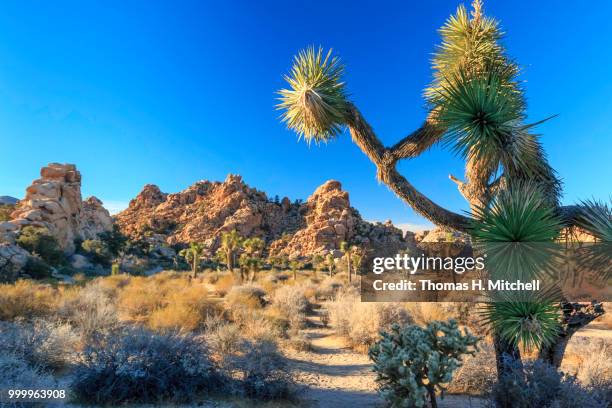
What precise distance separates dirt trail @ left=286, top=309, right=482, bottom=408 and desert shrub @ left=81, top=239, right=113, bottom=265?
31152mm

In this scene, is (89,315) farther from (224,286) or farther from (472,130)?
(224,286)

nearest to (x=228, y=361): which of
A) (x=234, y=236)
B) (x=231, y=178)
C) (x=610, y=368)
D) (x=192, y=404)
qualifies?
(x=192, y=404)

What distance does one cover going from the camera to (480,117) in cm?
446

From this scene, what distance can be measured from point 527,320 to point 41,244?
31.9 m

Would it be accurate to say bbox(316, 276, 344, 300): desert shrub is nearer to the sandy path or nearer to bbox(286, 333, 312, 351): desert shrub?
the sandy path

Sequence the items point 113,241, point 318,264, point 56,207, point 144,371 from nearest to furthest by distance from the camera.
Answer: point 144,371 < point 56,207 < point 318,264 < point 113,241

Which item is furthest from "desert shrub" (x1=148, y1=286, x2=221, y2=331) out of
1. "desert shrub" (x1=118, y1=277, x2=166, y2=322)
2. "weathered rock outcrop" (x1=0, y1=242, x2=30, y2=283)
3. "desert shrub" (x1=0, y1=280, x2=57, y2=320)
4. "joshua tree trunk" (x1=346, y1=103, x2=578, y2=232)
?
"weathered rock outcrop" (x1=0, y1=242, x2=30, y2=283)

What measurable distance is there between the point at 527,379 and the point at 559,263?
4.96 feet

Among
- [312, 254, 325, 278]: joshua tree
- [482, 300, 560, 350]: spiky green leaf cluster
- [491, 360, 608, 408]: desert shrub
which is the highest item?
[312, 254, 325, 278]: joshua tree

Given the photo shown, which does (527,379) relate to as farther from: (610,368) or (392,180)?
(392,180)

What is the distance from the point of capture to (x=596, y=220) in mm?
4398

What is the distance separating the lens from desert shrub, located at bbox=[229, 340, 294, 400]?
17.2ft

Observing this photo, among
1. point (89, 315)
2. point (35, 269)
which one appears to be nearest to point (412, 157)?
point (89, 315)

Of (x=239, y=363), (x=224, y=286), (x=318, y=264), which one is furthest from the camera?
(x=318, y=264)
